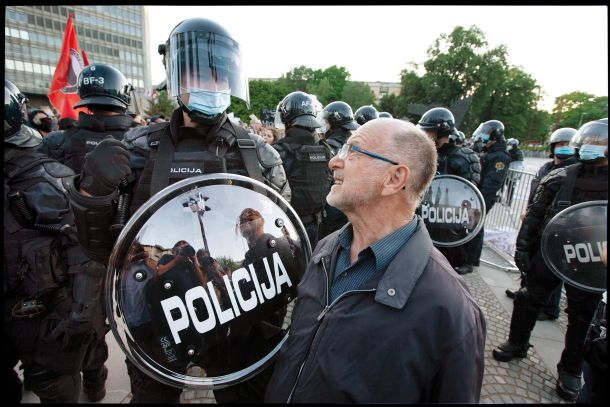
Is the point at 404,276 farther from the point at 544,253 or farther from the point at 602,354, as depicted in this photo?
the point at 544,253

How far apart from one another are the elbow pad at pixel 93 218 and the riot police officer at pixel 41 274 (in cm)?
63

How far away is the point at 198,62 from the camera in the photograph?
5.71ft

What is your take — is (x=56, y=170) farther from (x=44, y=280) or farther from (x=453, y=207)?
(x=453, y=207)

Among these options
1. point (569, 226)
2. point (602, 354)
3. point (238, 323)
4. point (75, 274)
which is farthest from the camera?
point (569, 226)

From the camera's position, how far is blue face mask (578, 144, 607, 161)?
8.80ft

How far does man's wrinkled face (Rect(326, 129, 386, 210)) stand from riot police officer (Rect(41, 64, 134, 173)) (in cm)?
281

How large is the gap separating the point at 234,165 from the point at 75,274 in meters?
1.39

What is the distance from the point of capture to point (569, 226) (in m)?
2.38

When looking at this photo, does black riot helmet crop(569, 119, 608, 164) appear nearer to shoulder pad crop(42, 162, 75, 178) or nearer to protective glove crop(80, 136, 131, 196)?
protective glove crop(80, 136, 131, 196)

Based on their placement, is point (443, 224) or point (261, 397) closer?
point (261, 397)

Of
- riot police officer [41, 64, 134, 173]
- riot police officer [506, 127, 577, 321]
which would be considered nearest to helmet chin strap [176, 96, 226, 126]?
riot police officer [41, 64, 134, 173]

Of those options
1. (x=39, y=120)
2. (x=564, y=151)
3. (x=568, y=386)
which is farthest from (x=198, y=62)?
(x=39, y=120)

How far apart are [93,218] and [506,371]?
390 centimetres

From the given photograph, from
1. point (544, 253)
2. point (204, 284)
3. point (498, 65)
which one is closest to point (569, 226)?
point (544, 253)
